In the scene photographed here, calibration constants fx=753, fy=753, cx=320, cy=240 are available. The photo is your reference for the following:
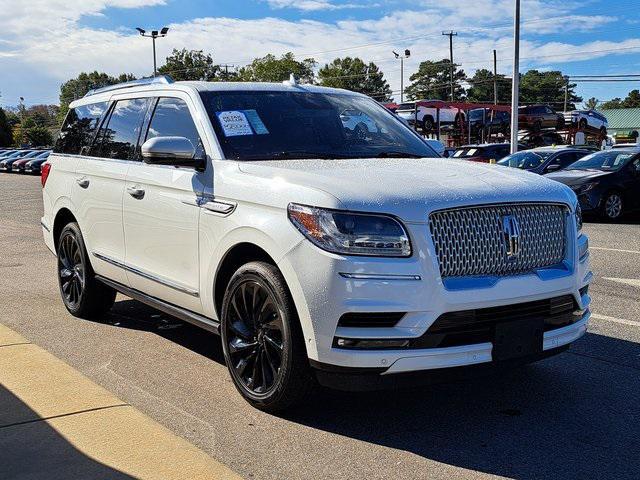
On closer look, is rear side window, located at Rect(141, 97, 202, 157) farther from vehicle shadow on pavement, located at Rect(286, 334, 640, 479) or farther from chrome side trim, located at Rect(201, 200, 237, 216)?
vehicle shadow on pavement, located at Rect(286, 334, 640, 479)

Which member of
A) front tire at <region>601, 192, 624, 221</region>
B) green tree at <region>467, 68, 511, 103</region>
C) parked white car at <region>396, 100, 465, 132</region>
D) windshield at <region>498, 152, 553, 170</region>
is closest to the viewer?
front tire at <region>601, 192, 624, 221</region>

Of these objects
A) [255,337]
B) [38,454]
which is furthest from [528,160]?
[38,454]

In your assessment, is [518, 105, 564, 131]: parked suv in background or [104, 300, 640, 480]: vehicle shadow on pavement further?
[518, 105, 564, 131]: parked suv in background

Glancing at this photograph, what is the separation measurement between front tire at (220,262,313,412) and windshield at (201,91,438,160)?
0.91 m

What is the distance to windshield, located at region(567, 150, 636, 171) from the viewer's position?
15.5m

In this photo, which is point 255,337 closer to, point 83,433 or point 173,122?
point 83,433

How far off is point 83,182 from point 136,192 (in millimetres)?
1128

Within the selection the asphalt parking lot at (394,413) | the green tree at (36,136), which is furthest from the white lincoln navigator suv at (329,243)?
the green tree at (36,136)

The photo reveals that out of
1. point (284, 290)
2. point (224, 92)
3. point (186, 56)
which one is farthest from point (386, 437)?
point (186, 56)

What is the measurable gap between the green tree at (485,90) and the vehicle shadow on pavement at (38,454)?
389ft

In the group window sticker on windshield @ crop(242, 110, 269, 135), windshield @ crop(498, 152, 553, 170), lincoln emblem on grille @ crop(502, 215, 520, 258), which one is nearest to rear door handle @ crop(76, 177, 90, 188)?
window sticker on windshield @ crop(242, 110, 269, 135)

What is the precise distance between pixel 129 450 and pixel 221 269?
122cm

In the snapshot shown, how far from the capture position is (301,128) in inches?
200

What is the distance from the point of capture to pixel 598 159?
16141 millimetres
